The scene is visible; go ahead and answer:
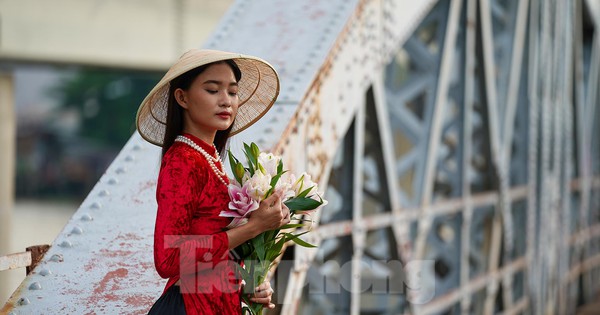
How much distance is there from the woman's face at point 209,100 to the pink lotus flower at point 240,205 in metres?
0.20

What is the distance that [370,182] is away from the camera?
1097 cm

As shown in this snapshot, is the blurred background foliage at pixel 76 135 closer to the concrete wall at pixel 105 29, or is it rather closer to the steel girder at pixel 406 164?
the concrete wall at pixel 105 29

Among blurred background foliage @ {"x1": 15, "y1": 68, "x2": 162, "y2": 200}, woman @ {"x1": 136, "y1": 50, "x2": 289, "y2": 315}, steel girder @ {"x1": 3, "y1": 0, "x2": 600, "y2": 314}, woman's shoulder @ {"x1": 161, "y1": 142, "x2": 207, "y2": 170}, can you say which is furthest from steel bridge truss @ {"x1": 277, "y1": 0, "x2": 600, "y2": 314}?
blurred background foliage @ {"x1": 15, "y1": 68, "x2": 162, "y2": 200}

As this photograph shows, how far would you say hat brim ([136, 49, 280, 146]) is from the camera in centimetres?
254

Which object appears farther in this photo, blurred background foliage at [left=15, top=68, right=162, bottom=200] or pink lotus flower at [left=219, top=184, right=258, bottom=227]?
blurred background foliage at [left=15, top=68, right=162, bottom=200]

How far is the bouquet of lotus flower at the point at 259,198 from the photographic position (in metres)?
2.53

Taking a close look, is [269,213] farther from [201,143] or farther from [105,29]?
[105,29]

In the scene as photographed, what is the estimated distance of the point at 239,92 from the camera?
114 inches

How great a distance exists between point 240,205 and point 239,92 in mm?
494

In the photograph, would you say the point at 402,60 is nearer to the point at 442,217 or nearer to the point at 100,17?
the point at 442,217

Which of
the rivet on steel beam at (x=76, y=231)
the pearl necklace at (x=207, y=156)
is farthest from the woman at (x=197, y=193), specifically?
the rivet on steel beam at (x=76, y=231)

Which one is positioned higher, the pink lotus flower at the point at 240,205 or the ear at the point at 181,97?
the ear at the point at 181,97

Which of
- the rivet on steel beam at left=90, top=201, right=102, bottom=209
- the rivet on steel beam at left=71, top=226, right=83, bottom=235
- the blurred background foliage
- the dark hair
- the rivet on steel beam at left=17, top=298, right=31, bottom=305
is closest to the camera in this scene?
the dark hair

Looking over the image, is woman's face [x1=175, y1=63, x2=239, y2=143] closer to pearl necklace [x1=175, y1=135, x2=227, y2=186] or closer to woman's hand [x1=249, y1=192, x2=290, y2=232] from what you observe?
pearl necklace [x1=175, y1=135, x2=227, y2=186]
